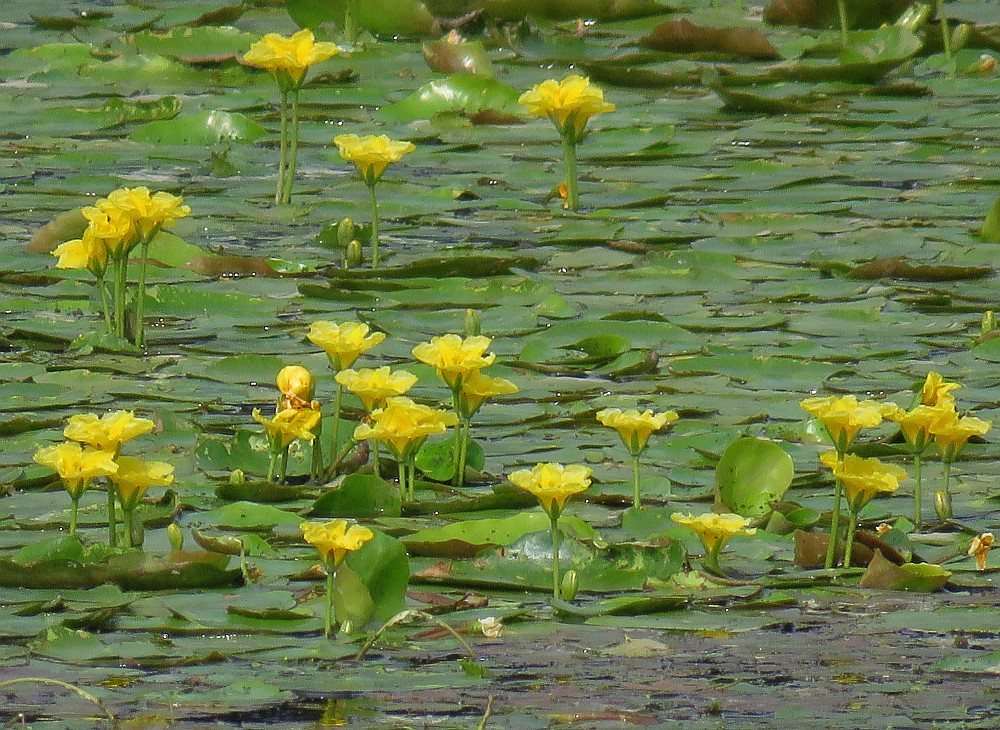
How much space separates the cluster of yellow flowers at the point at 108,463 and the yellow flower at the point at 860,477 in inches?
32.3

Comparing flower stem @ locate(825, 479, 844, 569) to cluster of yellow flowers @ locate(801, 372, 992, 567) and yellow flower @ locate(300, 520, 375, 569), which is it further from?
yellow flower @ locate(300, 520, 375, 569)

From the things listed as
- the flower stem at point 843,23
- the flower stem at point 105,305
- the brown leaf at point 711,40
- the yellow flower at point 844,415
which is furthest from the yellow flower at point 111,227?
the flower stem at point 843,23

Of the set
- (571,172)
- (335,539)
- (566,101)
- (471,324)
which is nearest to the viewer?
(335,539)

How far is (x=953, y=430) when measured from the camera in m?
2.55

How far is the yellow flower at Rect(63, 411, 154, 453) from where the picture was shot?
2.30m

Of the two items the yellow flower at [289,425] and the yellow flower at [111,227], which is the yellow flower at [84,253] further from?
the yellow flower at [289,425]

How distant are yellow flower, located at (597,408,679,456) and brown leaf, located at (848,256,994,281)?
1515 mm

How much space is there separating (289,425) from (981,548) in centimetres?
92

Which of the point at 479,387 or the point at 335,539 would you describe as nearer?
the point at 335,539

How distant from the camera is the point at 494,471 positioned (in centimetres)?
285

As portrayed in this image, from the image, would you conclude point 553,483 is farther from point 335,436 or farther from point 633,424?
point 335,436

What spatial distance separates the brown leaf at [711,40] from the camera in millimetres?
6285

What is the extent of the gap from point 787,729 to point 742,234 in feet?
8.14

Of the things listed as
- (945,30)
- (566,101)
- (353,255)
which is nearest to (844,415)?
(353,255)
